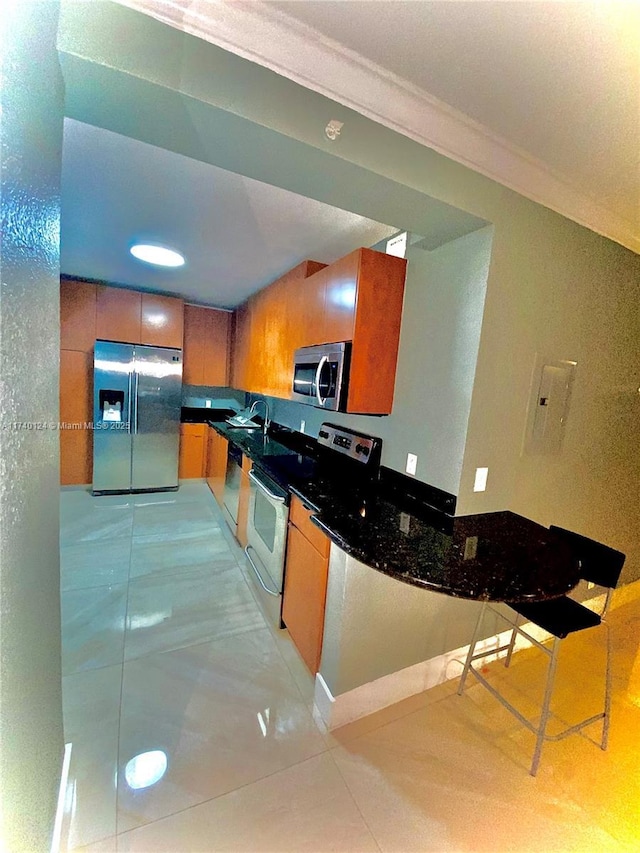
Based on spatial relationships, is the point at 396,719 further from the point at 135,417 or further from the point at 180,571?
the point at 135,417

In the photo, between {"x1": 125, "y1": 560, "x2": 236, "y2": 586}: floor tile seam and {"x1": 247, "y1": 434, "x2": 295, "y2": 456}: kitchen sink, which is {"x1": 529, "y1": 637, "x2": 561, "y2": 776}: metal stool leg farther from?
{"x1": 125, "y1": 560, "x2": 236, "y2": 586}: floor tile seam

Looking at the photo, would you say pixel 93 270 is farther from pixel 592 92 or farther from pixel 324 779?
pixel 324 779

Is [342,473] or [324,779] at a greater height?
[342,473]

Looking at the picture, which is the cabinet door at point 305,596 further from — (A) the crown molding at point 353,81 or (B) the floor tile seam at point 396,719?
(A) the crown molding at point 353,81

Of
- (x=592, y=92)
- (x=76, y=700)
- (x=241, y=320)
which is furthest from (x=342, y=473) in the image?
(x=241, y=320)

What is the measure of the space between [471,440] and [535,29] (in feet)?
4.14

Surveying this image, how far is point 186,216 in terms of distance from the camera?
78.2 inches

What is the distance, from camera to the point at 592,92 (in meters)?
0.99

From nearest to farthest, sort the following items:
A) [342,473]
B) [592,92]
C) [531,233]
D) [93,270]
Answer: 1. [592,92]
2. [531,233]
3. [342,473]
4. [93,270]

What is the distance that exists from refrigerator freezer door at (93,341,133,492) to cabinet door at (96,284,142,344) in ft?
0.69

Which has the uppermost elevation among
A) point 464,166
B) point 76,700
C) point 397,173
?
point 464,166

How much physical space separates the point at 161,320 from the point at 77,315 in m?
0.86

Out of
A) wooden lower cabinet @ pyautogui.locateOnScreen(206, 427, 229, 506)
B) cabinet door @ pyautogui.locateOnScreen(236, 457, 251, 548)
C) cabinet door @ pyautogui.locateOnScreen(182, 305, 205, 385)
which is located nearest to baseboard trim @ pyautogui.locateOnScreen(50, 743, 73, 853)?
cabinet door @ pyautogui.locateOnScreen(236, 457, 251, 548)

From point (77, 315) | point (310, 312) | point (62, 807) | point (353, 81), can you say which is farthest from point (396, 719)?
point (77, 315)
